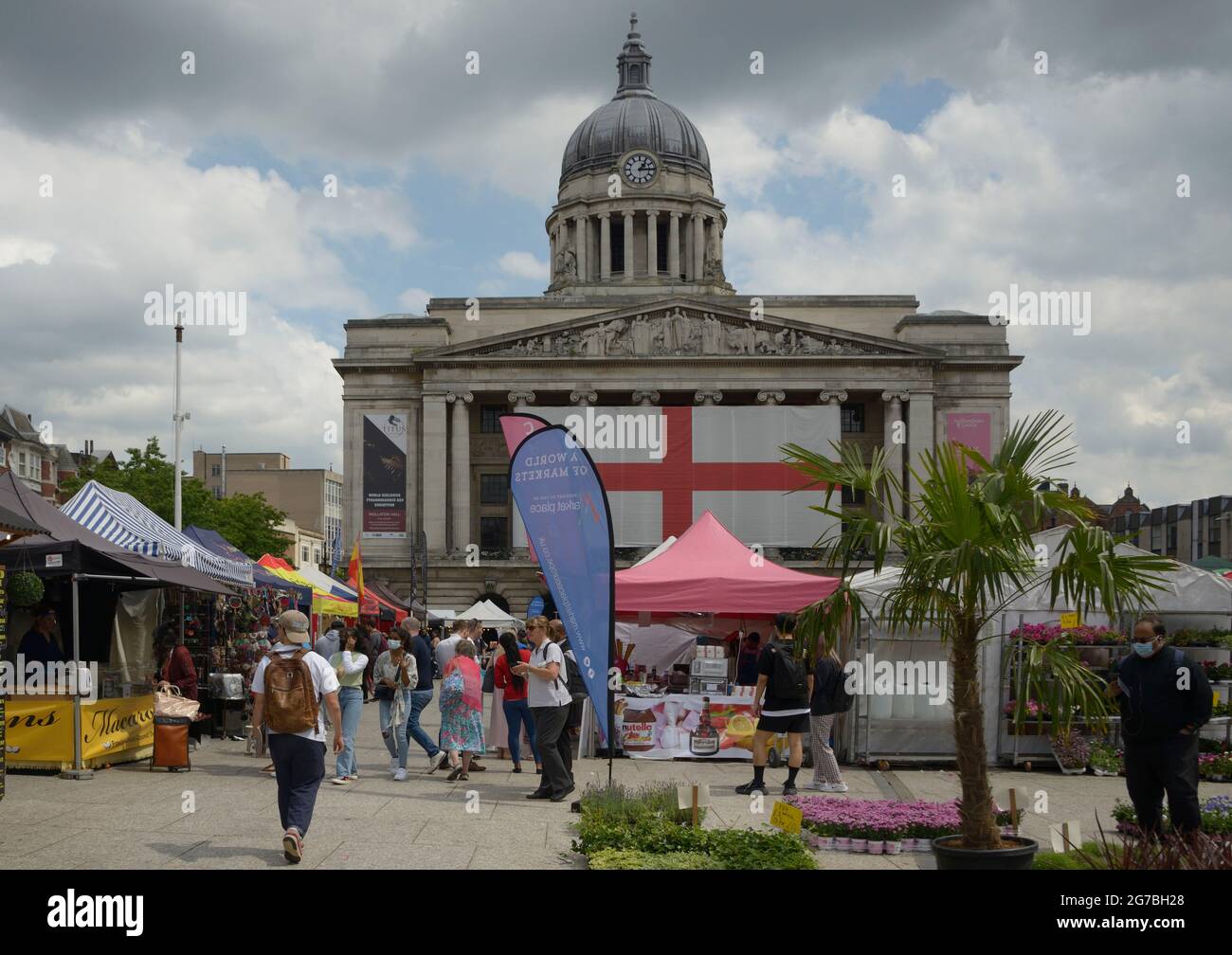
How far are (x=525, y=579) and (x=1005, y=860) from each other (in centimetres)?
5744

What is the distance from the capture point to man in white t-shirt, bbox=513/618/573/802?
1398cm

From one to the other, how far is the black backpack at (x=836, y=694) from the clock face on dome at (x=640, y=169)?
2854 inches

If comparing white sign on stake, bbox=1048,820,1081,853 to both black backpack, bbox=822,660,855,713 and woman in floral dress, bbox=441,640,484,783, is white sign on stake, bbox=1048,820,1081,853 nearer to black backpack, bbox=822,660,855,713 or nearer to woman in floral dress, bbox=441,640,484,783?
black backpack, bbox=822,660,855,713

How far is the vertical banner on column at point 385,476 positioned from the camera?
6556 centimetres

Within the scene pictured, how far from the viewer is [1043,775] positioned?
17156 millimetres

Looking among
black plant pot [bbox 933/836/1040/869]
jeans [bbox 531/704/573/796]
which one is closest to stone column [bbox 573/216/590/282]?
jeans [bbox 531/704/573/796]

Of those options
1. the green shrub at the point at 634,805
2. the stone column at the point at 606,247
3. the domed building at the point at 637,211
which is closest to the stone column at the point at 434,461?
the domed building at the point at 637,211

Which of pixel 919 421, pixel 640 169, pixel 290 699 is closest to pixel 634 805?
pixel 290 699

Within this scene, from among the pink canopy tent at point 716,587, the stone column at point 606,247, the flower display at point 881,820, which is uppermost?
the stone column at point 606,247

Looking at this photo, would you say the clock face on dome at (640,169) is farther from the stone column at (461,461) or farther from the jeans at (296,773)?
the jeans at (296,773)

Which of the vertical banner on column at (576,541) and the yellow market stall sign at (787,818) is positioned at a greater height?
the vertical banner on column at (576,541)

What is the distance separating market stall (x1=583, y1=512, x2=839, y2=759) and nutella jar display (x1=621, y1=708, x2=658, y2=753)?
0.04ft
